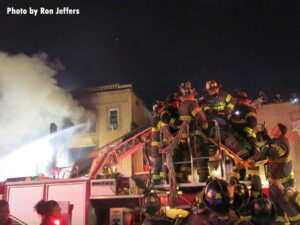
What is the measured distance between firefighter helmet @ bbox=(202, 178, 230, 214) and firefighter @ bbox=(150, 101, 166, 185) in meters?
3.31

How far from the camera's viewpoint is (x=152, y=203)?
259 inches

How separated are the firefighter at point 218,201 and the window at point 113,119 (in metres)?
17.3

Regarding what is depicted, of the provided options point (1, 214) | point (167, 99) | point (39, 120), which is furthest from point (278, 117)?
point (1, 214)

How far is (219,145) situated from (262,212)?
6.15 ft

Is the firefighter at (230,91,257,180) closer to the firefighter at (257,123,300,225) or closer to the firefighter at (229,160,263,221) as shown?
the firefighter at (229,160,263,221)

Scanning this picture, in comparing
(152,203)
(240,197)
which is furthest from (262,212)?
(152,203)

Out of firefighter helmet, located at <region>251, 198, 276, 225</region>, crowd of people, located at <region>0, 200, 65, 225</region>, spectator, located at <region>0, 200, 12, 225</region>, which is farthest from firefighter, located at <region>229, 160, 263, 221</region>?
spectator, located at <region>0, 200, 12, 225</region>

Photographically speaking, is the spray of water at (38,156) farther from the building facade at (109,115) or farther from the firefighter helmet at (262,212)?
the firefighter helmet at (262,212)

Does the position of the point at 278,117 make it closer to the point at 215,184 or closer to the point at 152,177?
the point at 152,177

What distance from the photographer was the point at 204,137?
23.9 feet

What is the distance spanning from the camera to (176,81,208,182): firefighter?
7.11 m

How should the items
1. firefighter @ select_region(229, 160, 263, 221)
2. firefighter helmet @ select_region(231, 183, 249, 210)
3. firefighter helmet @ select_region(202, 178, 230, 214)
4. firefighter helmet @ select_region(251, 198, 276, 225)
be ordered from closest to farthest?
firefighter helmet @ select_region(202, 178, 230, 214)
firefighter helmet @ select_region(251, 198, 276, 225)
firefighter helmet @ select_region(231, 183, 249, 210)
firefighter @ select_region(229, 160, 263, 221)

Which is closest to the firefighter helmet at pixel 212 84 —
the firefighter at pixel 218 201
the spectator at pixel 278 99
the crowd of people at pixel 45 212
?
the firefighter at pixel 218 201

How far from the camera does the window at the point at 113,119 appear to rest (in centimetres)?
2145
